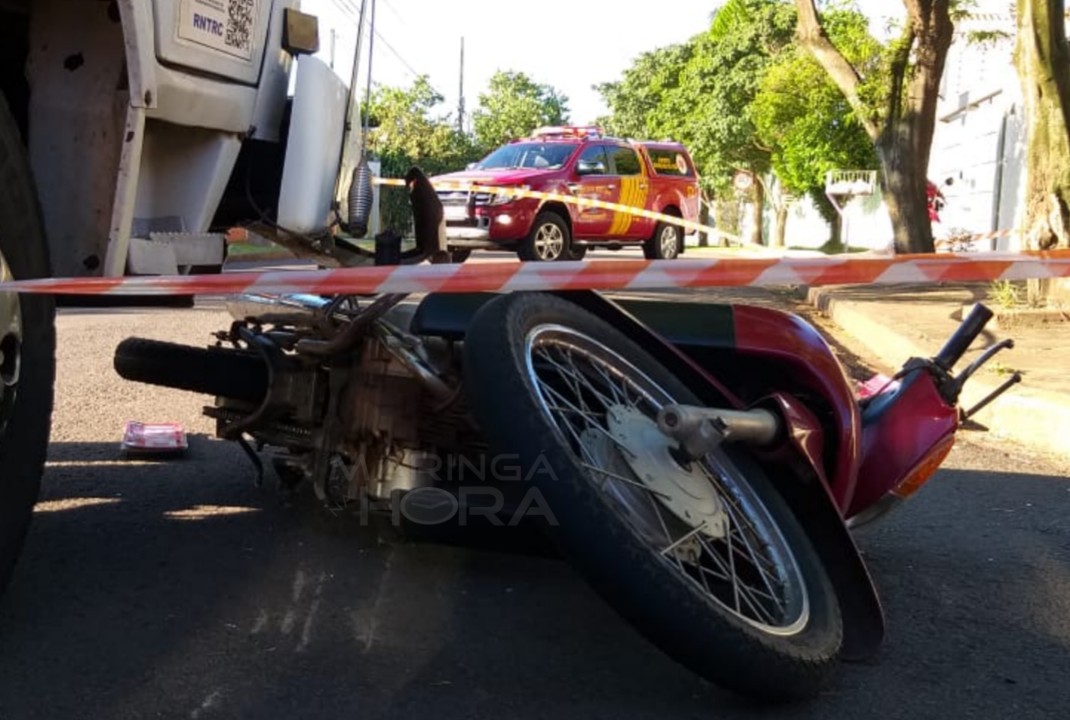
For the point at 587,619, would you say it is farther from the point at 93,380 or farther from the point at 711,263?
the point at 93,380

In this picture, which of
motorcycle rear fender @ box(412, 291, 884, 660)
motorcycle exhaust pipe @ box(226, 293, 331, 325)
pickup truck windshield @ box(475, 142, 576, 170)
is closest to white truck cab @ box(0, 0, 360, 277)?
motorcycle exhaust pipe @ box(226, 293, 331, 325)

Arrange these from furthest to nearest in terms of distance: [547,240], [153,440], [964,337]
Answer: [547,240] → [153,440] → [964,337]

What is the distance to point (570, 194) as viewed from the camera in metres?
18.5

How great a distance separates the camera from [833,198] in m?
31.8

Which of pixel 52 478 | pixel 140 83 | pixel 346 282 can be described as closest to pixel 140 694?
pixel 346 282

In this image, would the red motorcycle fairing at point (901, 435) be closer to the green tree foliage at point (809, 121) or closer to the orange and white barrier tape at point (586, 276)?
the orange and white barrier tape at point (586, 276)

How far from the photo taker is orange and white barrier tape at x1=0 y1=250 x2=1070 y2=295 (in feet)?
10.0

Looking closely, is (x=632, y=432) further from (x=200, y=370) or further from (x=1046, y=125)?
(x=1046, y=125)

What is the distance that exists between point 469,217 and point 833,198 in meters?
17.3

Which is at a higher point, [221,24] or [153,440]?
[221,24]

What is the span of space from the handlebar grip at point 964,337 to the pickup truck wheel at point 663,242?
17.1 meters

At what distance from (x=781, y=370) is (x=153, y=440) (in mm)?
2885

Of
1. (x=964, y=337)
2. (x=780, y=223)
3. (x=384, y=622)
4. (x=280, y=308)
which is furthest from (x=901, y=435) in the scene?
(x=780, y=223)

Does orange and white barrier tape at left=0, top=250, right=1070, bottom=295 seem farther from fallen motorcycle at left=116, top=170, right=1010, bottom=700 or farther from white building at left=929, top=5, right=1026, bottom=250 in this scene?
white building at left=929, top=5, right=1026, bottom=250
